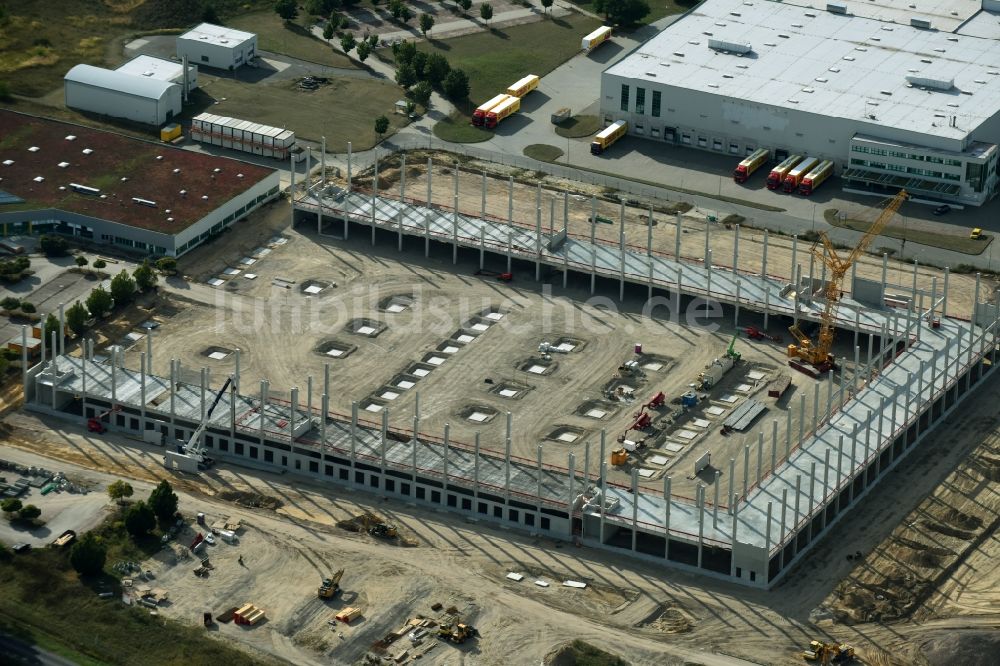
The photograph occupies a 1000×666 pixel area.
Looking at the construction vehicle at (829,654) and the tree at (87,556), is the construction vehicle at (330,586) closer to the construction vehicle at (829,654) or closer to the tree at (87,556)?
the tree at (87,556)

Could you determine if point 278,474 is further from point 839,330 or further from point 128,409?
point 839,330

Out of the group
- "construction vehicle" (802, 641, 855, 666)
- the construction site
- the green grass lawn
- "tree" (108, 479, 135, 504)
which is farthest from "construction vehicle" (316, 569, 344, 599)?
"construction vehicle" (802, 641, 855, 666)

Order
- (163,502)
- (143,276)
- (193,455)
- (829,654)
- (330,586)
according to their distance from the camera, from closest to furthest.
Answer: (829,654) < (330,586) < (163,502) < (193,455) < (143,276)

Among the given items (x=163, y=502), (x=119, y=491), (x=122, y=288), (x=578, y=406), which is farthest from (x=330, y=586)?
(x=122, y=288)

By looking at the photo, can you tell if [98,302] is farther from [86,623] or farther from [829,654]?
[829,654]

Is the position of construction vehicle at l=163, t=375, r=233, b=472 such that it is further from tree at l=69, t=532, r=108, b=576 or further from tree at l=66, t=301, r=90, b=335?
tree at l=66, t=301, r=90, b=335
